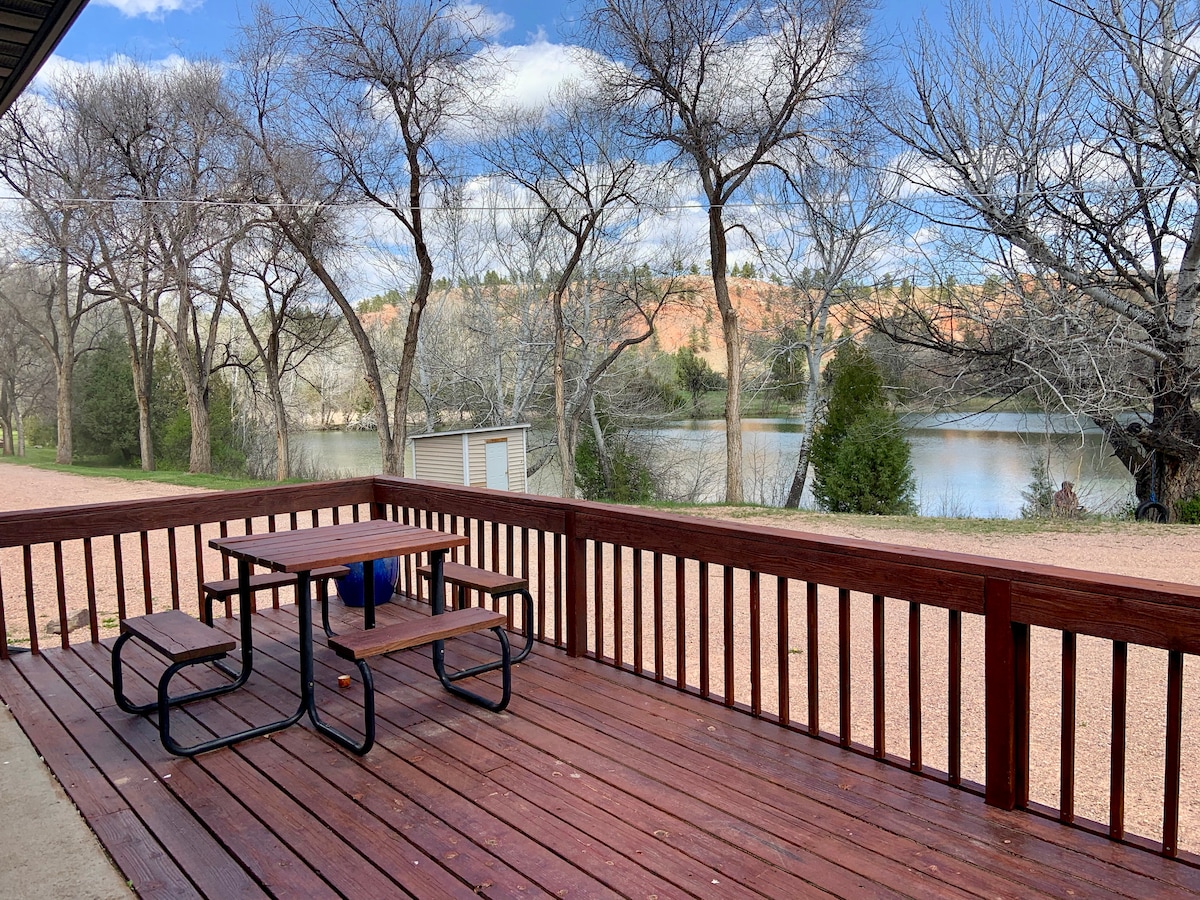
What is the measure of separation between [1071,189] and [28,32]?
12.0m

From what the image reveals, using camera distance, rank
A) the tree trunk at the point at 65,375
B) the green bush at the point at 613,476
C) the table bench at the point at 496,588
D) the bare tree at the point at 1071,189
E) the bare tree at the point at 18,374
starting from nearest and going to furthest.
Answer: the table bench at the point at 496,588 < the bare tree at the point at 1071,189 < the green bush at the point at 613,476 < the tree trunk at the point at 65,375 < the bare tree at the point at 18,374

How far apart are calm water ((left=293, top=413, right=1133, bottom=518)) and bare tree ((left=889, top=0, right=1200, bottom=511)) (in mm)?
1285

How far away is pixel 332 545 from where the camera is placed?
3.12 m

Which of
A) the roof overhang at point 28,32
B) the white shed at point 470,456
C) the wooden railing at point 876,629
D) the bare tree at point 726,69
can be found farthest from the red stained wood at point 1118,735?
the bare tree at point 726,69

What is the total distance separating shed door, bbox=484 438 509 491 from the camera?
13.5 meters

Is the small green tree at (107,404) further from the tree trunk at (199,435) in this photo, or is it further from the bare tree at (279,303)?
the tree trunk at (199,435)

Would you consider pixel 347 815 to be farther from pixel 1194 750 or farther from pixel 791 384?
pixel 791 384

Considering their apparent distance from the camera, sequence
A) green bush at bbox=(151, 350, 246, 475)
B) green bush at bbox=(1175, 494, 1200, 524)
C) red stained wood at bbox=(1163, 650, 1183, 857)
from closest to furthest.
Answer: red stained wood at bbox=(1163, 650, 1183, 857) < green bush at bbox=(1175, 494, 1200, 524) < green bush at bbox=(151, 350, 246, 475)

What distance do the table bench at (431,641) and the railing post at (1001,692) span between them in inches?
59.4

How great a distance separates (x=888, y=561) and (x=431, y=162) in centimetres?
1399

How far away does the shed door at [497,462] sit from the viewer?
44.3 ft

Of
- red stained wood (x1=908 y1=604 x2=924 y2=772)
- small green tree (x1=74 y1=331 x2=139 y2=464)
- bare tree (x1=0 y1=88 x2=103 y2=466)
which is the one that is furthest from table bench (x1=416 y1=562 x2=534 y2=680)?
small green tree (x1=74 y1=331 x2=139 y2=464)

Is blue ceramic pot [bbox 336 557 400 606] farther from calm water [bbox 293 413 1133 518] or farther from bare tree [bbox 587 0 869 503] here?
bare tree [bbox 587 0 869 503]

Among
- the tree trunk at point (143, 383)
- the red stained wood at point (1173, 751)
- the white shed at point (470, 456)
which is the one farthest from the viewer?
the tree trunk at point (143, 383)
